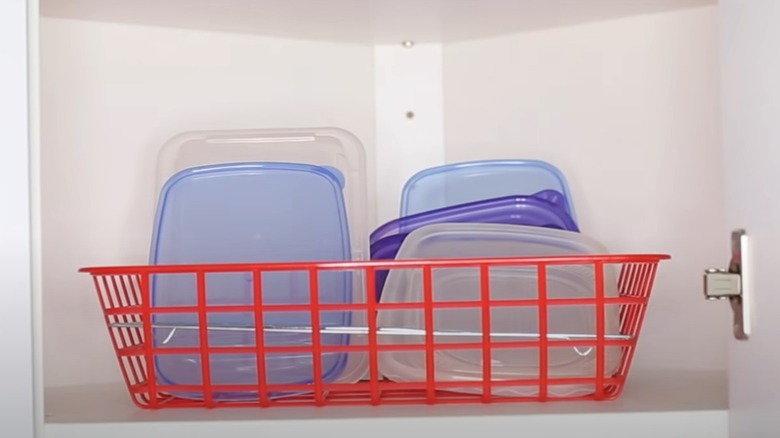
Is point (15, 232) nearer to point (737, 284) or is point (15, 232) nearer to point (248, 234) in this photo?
point (248, 234)

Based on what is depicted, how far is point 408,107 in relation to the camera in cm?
111

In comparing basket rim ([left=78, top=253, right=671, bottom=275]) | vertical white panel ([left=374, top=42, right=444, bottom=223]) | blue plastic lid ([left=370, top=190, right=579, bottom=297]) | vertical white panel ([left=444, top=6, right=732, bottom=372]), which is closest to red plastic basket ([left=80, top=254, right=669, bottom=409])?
basket rim ([left=78, top=253, right=671, bottom=275])

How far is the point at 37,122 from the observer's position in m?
0.69

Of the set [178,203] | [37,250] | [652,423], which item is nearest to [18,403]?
[37,250]

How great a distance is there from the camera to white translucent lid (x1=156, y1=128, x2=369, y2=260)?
0.96m

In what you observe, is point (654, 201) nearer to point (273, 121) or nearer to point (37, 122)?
point (273, 121)

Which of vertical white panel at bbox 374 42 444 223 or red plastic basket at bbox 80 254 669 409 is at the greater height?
vertical white panel at bbox 374 42 444 223

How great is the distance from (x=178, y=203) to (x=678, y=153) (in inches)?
21.5

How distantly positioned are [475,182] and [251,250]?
12.2 inches

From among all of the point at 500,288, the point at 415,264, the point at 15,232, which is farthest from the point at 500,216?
the point at 15,232

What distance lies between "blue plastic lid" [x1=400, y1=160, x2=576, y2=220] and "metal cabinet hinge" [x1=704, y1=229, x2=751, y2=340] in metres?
0.34

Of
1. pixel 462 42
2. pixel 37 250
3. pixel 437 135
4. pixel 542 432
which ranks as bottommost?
pixel 542 432

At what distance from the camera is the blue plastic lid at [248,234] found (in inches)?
32.0

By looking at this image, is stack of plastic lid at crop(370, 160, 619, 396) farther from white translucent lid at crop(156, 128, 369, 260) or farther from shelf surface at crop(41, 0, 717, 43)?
shelf surface at crop(41, 0, 717, 43)
